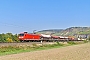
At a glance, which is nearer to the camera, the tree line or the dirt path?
the dirt path

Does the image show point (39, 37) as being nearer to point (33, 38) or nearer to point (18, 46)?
point (33, 38)

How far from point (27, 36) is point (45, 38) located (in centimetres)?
1880

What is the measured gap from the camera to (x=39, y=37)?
268 feet

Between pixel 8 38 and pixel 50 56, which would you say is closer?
pixel 50 56

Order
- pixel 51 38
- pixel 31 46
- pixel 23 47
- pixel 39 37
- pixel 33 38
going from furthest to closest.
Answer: pixel 51 38 < pixel 39 37 < pixel 33 38 < pixel 31 46 < pixel 23 47

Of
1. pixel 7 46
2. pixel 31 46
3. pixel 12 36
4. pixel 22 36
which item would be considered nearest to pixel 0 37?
pixel 12 36

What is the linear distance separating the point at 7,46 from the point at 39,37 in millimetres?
37748

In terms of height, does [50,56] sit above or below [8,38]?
above

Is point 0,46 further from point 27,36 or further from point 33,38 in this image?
point 33,38

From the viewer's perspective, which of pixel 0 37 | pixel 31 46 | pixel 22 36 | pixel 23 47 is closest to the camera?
pixel 23 47

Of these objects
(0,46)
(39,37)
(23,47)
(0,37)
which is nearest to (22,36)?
(39,37)

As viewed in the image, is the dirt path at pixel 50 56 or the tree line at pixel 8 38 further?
the tree line at pixel 8 38

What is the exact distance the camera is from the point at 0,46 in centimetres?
4234

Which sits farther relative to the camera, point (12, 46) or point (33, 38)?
point (33, 38)
